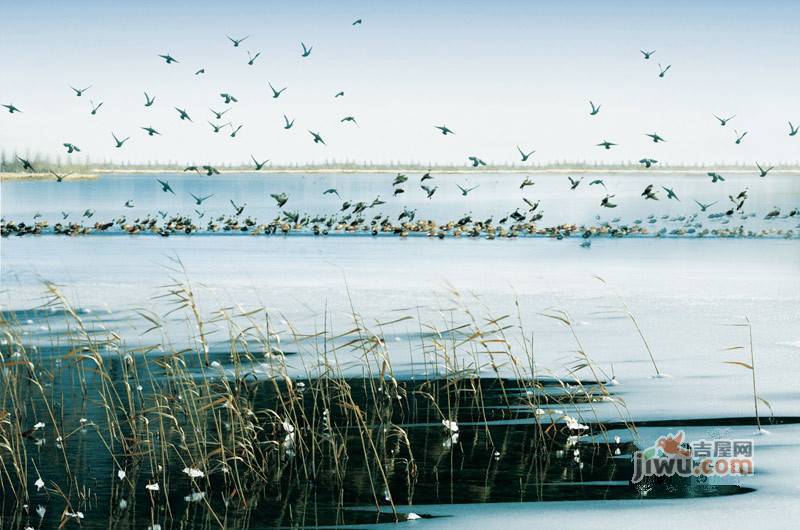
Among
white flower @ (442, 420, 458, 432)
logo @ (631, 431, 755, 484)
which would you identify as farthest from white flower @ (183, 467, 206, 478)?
logo @ (631, 431, 755, 484)

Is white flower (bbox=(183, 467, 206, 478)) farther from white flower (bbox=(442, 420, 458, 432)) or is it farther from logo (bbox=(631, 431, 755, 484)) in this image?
logo (bbox=(631, 431, 755, 484))

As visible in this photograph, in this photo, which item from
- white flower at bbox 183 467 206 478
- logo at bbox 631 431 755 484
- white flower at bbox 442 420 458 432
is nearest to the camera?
white flower at bbox 183 467 206 478

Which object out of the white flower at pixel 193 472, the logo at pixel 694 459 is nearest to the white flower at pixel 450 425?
the logo at pixel 694 459

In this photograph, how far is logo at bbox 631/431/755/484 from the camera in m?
9.19

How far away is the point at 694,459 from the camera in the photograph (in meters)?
9.43

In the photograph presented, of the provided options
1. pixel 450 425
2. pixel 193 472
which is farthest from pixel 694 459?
pixel 193 472

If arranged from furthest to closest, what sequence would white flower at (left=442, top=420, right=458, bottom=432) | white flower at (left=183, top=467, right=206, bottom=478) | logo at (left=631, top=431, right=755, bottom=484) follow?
1. white flower at (left=442, top=420, right=458, bottom=432)
2. logo at (left=631, top=431, right=755, bottom=484)
3. white flower at (left=183, top=467, right=206, bottom=478)

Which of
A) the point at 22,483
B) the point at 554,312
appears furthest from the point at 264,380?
the point at 554,312

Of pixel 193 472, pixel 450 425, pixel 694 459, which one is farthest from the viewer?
pixel 450 425

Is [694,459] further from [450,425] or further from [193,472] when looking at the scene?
[193,472]

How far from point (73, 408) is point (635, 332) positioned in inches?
385

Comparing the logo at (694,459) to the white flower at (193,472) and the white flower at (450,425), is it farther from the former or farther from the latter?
the white flower at (193,472)

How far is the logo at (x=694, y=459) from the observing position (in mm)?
9188

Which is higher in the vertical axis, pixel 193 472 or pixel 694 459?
pixel 193 472
